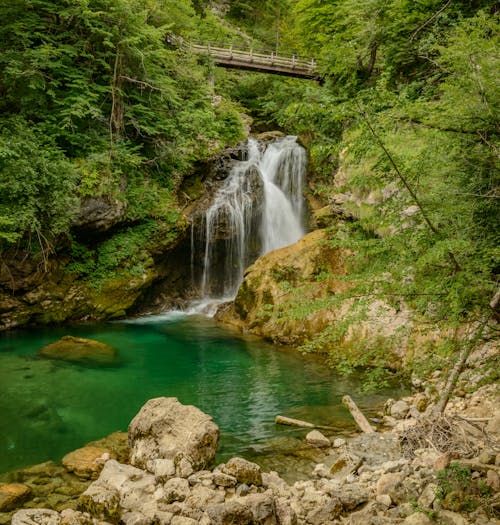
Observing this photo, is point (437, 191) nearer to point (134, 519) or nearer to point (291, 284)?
point (134, 519)

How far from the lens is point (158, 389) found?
29.2 feet

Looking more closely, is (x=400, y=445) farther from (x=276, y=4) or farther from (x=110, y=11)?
(x=276, y=4)

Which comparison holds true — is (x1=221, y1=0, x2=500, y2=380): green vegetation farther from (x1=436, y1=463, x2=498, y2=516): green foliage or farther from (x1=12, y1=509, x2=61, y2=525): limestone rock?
(x1=12, y1=509, x2=61, y2=525): limestone rock

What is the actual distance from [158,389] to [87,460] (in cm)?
304

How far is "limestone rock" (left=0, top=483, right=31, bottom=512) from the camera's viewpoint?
15.9 feet

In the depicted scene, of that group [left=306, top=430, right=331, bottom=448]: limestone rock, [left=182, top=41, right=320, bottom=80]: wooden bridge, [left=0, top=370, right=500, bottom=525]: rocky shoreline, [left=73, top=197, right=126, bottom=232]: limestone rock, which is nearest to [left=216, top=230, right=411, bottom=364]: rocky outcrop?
[left=73, top=197, right=126, bottom=232]: limestone rock

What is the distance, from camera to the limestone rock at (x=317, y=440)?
6.34 meters

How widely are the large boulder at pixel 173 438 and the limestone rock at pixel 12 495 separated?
1262 mm

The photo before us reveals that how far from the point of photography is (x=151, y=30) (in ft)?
48.2

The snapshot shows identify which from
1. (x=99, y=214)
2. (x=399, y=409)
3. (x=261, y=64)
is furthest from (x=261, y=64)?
(x=399, y=409)

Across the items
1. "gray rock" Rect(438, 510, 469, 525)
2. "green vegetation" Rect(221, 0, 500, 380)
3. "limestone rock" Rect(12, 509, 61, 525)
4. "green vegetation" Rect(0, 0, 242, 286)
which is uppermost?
"green vegetation" Rect(0, 0, 242, 286)

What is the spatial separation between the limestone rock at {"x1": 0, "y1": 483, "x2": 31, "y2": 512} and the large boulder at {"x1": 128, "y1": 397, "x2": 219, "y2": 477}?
1.26 meters

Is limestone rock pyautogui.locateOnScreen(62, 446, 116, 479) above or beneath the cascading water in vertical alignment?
beneath

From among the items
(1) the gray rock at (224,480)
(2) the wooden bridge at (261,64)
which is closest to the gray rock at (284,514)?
(1) the gray rock at (224,480)
